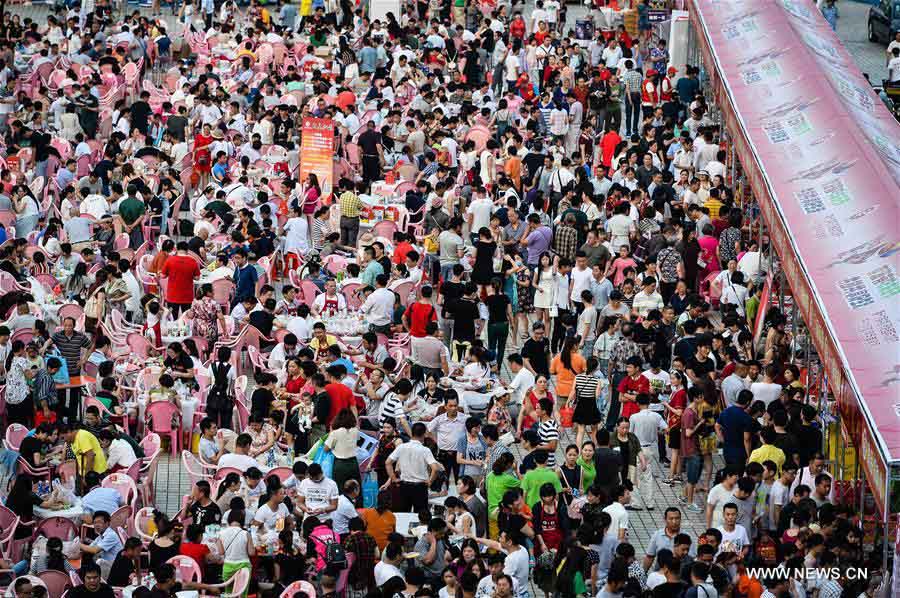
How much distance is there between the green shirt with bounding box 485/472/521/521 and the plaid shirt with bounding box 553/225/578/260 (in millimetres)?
6863

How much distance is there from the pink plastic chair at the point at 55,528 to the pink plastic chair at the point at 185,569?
150cm

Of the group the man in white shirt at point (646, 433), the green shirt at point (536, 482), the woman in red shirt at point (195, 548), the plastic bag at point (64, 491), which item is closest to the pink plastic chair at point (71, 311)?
the plastic bag at point (64, 491)

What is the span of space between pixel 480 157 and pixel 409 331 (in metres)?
6.75

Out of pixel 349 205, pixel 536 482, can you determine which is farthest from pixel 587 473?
pixel 349 205

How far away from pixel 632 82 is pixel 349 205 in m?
8.16

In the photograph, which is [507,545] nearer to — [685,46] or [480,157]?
[480,157]

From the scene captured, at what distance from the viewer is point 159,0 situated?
1511 inches

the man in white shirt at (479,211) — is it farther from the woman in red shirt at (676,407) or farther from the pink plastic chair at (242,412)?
the woman in red shirt at (676,407)

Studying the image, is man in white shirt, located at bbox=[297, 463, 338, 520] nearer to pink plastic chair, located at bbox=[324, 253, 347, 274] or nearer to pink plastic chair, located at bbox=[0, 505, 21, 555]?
pink plastic chair, located at bbox=[0, 505, 21, 555]

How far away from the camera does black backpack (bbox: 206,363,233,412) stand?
1730 centimetres

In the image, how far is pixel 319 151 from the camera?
2386 cm

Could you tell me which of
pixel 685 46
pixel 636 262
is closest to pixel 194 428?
pixel 636 262

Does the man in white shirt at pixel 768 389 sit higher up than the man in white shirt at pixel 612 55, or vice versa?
the man in white shirt at pixel 768 389

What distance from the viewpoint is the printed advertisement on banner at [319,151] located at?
23734 mm
